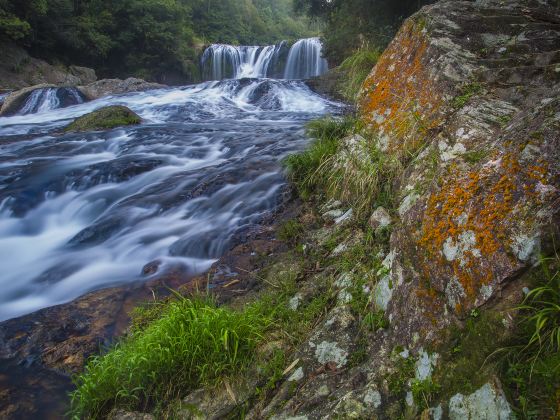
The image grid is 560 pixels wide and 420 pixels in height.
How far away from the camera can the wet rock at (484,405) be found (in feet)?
4.99

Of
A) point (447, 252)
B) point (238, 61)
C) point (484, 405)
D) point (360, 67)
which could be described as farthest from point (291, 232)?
point (238, 61)

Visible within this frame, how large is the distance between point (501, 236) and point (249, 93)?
15.3 meters

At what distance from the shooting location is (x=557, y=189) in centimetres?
178

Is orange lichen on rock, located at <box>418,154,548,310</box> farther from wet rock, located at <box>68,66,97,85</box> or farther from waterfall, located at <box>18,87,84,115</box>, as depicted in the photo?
wet rock, located at <box>68,66,97,85</box>

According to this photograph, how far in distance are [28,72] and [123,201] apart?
64.5 feet

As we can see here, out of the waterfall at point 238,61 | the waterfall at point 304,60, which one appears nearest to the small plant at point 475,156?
the waterfall at point 304,60

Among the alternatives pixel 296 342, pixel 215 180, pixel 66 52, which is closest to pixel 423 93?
pixel 296 342

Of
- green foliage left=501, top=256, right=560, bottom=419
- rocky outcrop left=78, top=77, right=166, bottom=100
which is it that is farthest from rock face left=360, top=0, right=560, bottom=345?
rocky outcrop left=78, top=77, right=166, bottom=100

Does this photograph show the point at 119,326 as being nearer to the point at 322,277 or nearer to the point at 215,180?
the point at 322,277

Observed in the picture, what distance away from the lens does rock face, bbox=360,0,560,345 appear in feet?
6.05

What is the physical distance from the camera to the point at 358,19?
416 inches

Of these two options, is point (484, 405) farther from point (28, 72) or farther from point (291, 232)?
point (28, 72)

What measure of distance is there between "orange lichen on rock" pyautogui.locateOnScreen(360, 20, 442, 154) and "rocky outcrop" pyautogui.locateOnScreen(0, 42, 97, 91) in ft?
65.4

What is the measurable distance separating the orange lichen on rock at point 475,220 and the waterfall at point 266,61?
24.6m
